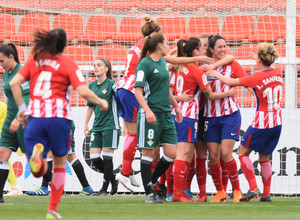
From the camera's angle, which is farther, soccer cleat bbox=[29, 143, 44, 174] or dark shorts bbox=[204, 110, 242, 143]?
dark shorts bbox=[204, 110, 242, 143]

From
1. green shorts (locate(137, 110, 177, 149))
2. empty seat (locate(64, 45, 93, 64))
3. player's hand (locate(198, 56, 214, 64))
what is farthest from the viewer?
empty seat (locate(64, 45, 93, 64))

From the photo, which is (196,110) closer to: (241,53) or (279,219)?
(279,219)

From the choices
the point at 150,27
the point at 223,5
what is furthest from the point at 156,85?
the point at 223,5

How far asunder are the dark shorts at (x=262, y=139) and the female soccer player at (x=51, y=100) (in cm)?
319

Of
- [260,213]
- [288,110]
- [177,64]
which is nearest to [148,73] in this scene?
[177,64]

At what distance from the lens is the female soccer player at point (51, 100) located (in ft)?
17.1

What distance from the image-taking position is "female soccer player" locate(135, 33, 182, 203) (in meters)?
7.07

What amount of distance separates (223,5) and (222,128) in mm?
8209

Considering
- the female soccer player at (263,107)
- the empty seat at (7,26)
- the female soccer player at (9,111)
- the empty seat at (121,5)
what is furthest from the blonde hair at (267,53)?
the empty seat at (121,5)

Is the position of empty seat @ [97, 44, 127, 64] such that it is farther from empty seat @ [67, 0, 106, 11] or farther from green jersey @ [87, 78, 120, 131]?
empty seat @ [67, 0, 106, 11]

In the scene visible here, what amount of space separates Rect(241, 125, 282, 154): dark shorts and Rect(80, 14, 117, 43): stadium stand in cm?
534

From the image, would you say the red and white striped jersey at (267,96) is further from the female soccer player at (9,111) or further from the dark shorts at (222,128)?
the female soccer player at (9,111)

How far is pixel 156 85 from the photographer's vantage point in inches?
281

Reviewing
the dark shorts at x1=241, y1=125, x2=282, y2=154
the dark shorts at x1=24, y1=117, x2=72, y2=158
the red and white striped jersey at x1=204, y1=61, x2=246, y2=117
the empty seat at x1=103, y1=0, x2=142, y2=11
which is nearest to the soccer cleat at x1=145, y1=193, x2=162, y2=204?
the red and white striped jersey at x1=204, y1=61, x2=246, y2=117
